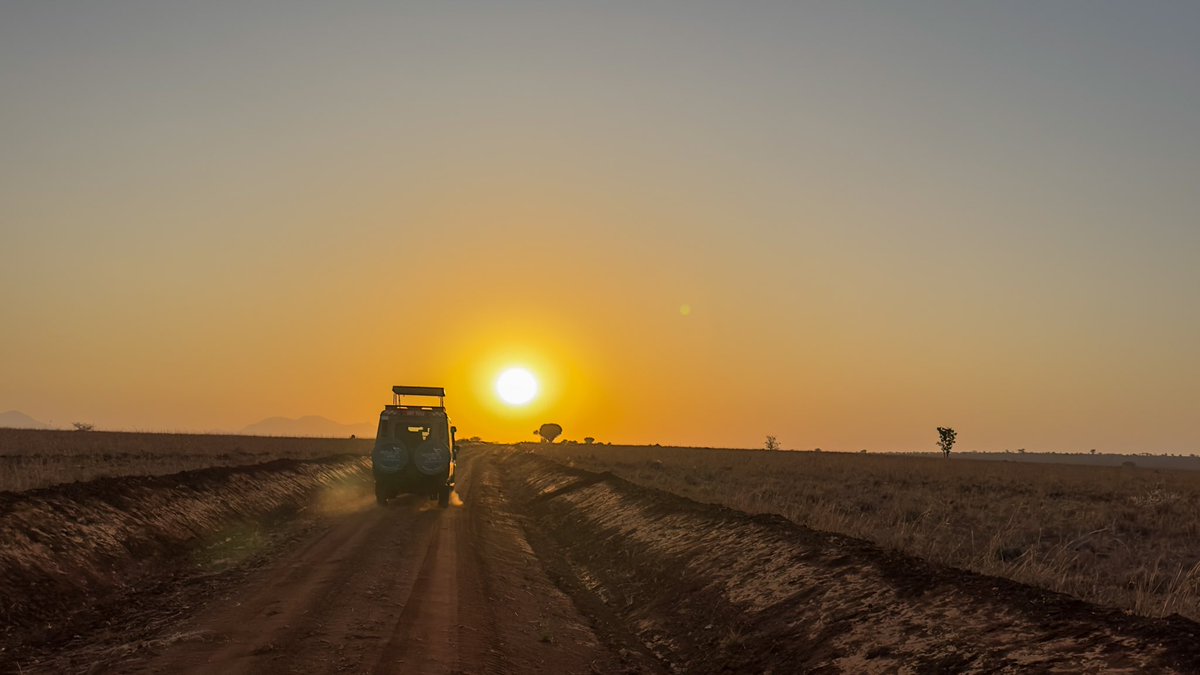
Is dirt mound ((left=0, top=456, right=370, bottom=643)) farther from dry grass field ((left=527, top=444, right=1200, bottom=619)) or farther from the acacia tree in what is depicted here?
the acacia tree

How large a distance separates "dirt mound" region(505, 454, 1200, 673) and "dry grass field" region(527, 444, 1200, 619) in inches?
45.4

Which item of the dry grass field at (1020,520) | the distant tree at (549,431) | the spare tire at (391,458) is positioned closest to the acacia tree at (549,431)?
the distant tree at (549,431)

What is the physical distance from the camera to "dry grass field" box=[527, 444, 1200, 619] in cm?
1377

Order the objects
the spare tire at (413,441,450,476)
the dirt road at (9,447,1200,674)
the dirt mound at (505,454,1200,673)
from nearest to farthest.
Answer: the dirt mound at (505,454,1200,673), the dirt road at (9,447,1200,674), the spare tire at (413,441,450,476)

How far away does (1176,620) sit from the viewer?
8633 mm

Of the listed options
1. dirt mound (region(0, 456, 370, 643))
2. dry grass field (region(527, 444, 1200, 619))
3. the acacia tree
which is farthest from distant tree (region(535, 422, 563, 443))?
dirt mound (region(0, 456, 370, 643))

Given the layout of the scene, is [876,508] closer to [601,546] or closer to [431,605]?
[601,546]

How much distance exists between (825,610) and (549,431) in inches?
7064

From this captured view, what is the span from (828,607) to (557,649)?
397 centimetres

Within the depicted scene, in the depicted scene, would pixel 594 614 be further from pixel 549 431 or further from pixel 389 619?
pixel 549 431

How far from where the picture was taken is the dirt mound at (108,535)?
13.7 metres

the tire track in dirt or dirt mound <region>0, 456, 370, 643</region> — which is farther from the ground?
dirt mound <region>0, 456, 370, 643</region>

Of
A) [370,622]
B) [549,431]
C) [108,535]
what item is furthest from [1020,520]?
[549,431]

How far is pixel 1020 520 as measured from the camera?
87.6 feet
